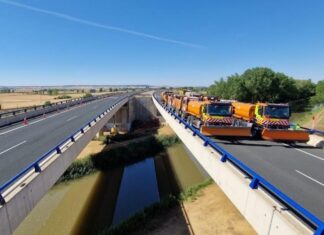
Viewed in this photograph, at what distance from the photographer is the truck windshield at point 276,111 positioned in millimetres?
17922

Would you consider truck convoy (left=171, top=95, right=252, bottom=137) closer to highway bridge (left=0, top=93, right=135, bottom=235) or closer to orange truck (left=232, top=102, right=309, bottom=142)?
orange truck (left=232, top=102, right=309, bottom=142)

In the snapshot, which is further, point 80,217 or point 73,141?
point 80,217

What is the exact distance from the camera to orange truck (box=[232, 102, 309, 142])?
54.8 ft

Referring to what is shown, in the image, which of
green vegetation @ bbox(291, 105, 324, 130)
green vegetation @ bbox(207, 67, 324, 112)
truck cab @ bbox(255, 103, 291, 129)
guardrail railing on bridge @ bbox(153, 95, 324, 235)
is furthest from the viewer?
green vegetation @ bbox(207, 67, 324, 112)

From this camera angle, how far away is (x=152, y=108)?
224 feet

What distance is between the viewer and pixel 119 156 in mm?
34094

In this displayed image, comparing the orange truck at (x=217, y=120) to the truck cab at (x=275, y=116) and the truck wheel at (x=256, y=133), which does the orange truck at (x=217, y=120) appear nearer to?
the truck wheel at (x=256, y=133)

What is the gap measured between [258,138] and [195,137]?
5506mm

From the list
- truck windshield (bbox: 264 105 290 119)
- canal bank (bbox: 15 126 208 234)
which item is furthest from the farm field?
truck windshield (bbox: 264 105 290 119)

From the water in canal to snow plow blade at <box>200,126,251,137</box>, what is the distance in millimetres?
8652

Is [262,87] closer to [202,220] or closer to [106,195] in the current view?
[106,195]

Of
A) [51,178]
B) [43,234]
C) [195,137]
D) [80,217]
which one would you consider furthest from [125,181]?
[51,178]

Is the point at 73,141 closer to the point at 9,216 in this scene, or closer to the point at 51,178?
the point at 51,178

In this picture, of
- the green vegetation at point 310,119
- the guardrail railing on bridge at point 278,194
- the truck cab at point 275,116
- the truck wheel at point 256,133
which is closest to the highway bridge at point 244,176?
the guardrail railing on bridge at point 278,194
